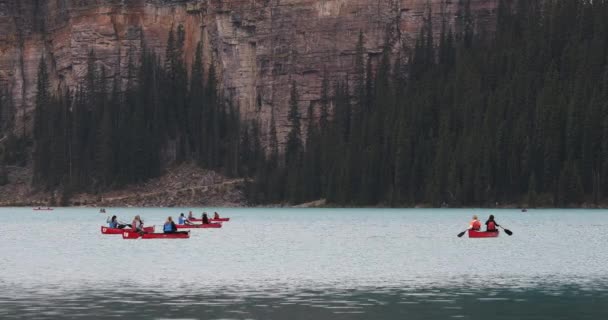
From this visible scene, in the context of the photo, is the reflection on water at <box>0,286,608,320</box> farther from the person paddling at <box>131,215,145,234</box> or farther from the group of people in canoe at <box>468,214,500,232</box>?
the person paddling at <box>131,215,145,234</box>

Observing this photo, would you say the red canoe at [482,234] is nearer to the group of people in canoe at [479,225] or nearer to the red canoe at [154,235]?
the group of people in canoe at [479,225]

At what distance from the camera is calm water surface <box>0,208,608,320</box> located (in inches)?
2100

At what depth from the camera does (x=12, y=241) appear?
340 ft

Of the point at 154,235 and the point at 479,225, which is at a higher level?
the point at 479,225

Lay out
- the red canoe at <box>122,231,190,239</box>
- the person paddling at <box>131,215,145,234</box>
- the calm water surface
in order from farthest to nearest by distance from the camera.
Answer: the person paddling at <box>131,215,145,234</box>, the red canoe at <box>122,231,190,239</box>, the calm water surface

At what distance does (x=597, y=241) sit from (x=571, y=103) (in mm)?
81726

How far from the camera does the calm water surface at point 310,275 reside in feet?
175

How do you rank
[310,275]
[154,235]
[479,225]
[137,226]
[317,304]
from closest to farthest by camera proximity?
[317,304], [310,275], [154,235], [479,225], [137,226]

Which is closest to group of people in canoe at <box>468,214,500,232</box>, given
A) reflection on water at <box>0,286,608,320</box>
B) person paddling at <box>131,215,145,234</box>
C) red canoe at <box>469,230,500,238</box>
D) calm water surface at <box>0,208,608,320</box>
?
red canoe at <box>469,230,500,238</box>

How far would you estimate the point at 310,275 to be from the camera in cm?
6869

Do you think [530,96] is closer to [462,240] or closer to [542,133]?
[542,133]

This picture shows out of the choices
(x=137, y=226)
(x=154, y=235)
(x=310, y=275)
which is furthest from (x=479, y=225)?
(x=310, y=275)

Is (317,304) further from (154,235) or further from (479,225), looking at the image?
(479,225)

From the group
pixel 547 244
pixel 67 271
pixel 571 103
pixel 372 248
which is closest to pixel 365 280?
pixel 67 271
